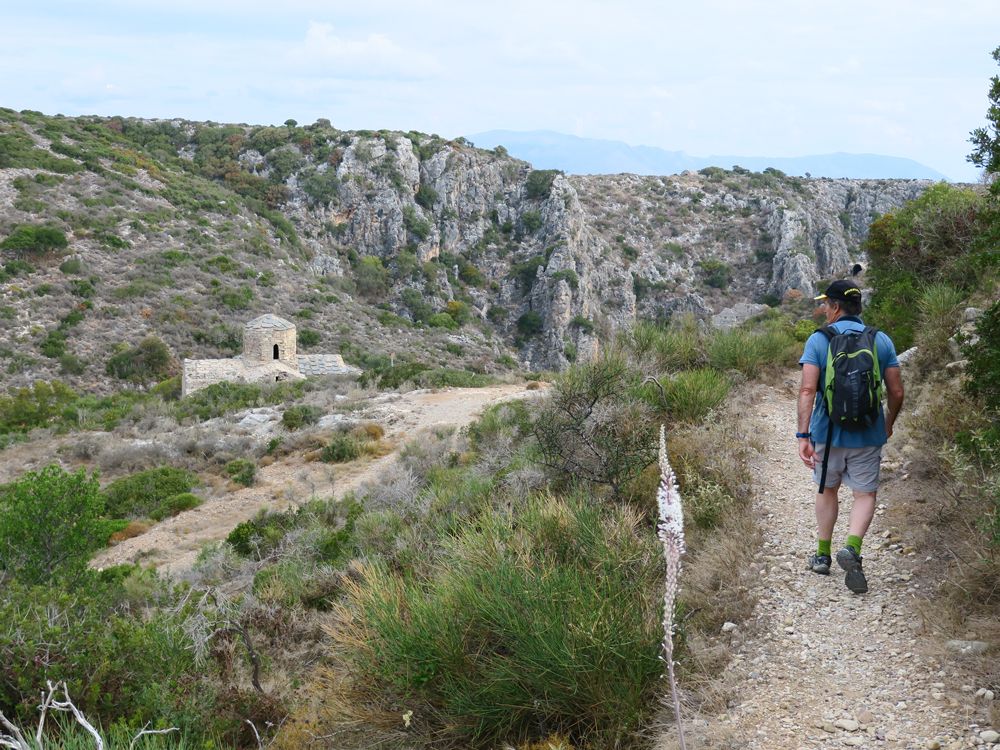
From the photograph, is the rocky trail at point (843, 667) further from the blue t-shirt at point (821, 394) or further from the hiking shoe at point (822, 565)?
the blue t-shirt at point (821, 394)

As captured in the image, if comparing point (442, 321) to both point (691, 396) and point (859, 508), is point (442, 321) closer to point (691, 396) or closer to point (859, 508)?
point (691, 396)

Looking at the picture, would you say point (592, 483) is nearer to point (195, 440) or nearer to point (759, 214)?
point (195, 440)

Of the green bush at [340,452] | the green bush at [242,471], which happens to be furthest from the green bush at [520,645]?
the green bush at [242,471]

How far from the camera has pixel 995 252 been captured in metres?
4.36

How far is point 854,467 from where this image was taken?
13.5ft

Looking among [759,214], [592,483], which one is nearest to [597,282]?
[759,214]

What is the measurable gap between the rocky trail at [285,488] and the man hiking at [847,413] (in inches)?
331

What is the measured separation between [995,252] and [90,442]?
19057mm

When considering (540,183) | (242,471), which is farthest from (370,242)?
(242,471)

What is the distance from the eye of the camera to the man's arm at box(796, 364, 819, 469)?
4.16 metres

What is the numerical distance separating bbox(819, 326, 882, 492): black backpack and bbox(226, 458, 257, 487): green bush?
13.0 meters

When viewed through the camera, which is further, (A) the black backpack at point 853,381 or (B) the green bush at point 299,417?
(B) the green bush at point 299,417

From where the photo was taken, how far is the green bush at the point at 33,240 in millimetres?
29000

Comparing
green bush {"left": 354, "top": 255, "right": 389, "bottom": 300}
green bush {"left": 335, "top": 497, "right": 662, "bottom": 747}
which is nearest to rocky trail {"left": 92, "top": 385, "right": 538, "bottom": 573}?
green bush {"left": 335, "top": 497, "right": 662, "bottom": 747}
